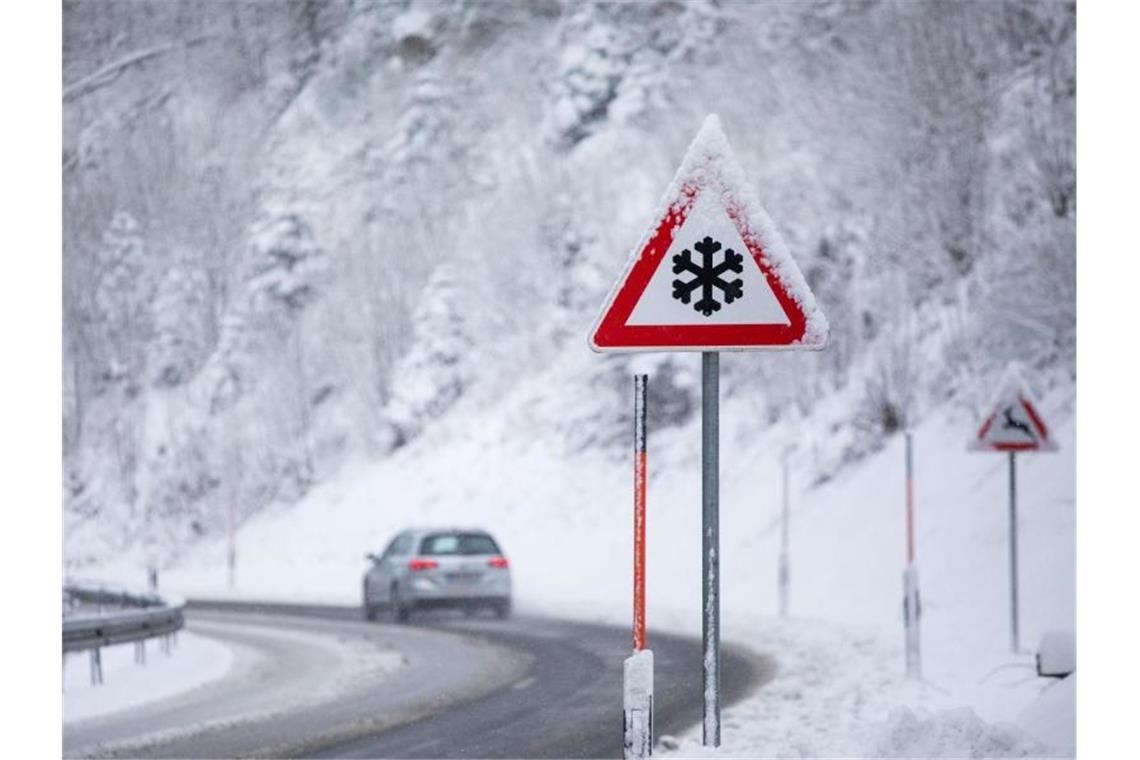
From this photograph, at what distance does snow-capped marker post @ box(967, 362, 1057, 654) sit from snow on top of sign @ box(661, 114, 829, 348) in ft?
19.1

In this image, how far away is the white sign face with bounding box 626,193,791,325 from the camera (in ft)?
20.3

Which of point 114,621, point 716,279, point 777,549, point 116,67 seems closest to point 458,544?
point 777,549

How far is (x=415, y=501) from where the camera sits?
92.8 ft

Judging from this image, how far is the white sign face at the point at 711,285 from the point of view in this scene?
620cm

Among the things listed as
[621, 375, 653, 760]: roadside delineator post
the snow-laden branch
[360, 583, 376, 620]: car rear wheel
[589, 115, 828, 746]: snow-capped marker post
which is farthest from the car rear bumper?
[589, 115, 828, 746]: snow-capped marker post

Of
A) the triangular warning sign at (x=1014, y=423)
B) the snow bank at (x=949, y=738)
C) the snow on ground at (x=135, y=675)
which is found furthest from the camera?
the triangular warning sign at (x=1014, y=423)

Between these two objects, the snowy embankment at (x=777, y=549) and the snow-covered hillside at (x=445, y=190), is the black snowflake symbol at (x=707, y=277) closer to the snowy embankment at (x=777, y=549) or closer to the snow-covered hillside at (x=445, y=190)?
the snowy embankment at (x=777, y=549)

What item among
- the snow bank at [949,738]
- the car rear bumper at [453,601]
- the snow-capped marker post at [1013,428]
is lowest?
the car rear bumper at [453,601]

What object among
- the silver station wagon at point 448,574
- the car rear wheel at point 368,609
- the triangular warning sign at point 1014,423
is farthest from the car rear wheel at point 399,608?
the triangular warning sign at point 1014,423

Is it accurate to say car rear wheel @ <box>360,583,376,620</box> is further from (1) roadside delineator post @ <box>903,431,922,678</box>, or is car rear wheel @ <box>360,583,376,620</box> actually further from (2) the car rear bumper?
(1) roadside delineator post @ <box>903,431,922,678</box>

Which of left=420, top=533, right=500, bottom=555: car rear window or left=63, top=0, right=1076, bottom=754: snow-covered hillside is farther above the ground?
left=63, top=0, right=1076, bottom=754: snow-covered hillside

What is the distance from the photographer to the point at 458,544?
1958 centimetres

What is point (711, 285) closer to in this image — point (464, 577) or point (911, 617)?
point (911, 617)

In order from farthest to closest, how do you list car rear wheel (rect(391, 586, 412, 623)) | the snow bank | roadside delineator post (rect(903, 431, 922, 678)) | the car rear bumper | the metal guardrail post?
car rear wheel (rect(391, 586, 412, 623)), the car rear bumper, the metal guardrail post, roadside delineator post (rect(903, 431, 922, 678)), the snow bank
